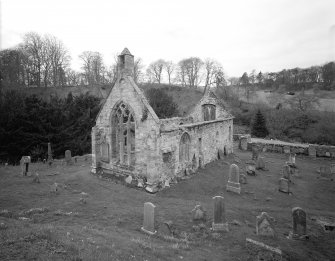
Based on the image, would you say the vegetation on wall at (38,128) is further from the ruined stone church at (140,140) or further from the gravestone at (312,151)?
the gravestone at (312,151)

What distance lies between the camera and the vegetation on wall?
2258 centimetres

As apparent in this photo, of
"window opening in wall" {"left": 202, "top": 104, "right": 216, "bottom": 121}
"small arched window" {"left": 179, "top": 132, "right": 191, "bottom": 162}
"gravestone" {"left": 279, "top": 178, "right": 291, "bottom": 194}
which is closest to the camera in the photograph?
"gravestone" {"left": 279, "top": 178, "right": 291, "bottom": 194}

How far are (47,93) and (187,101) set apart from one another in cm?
2780

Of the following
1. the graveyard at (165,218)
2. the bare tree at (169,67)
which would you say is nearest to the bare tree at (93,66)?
the bare tree at (169,67)

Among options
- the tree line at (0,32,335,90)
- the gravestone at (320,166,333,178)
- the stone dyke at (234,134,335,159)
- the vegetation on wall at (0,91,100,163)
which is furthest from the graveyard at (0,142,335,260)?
the tree line at (0,32,335,90)

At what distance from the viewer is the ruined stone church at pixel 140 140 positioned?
1246 cm

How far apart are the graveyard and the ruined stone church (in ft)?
3.08

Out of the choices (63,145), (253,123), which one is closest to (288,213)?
(63,145)

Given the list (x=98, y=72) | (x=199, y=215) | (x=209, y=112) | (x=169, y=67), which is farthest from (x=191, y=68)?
(x=199, y=215)

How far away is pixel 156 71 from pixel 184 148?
151ft

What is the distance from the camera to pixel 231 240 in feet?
28.3

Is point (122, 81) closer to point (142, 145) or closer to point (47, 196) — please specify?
point (142, 145)

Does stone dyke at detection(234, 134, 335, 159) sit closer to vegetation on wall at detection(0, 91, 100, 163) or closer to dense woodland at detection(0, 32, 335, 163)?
dense woodland at detection(0, 32, 335, 163)

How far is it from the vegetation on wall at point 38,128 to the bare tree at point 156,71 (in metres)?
32.8
